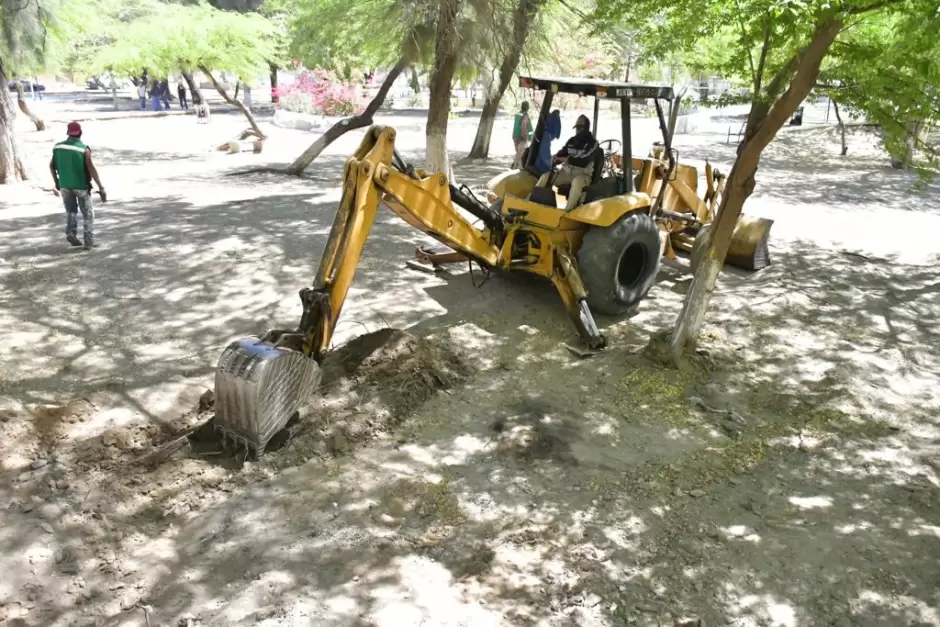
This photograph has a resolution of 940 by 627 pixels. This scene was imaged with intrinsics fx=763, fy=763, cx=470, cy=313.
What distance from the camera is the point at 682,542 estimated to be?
4508 mm

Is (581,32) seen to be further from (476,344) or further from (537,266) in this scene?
(476,344)

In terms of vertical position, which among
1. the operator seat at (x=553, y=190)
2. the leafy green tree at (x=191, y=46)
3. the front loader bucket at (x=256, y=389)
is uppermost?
the leafy green tree at (x=191, y=46)

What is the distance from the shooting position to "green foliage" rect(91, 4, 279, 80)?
19766 millimetres

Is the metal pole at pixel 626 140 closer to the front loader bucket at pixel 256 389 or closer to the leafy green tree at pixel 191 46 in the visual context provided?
the front loader bucket at pixel 256 389

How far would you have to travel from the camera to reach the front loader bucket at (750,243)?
9.65m

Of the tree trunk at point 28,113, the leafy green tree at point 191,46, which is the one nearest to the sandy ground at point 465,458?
the leafy green tree at point 191,46

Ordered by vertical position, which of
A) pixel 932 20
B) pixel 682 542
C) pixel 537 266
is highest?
pixel 932 20

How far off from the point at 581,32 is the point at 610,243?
1004 centimetres

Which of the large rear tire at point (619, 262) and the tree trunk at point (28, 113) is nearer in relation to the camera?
the large rear tire at point (619, 262)

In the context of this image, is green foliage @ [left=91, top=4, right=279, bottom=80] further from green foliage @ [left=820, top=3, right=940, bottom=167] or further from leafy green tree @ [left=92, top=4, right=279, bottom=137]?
green foliage @ [left=820, top=3, right=940, bottom=167]

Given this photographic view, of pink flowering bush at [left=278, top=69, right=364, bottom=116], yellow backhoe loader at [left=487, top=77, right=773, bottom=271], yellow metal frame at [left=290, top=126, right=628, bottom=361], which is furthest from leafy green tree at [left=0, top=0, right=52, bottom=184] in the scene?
pink flowering bush at [left=278, top=69, right=364, bottom=116]

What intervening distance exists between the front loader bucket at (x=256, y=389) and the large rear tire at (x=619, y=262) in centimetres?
337

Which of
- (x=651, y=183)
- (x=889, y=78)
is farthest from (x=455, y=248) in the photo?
(x=889, y=78)

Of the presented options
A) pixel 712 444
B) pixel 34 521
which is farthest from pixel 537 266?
pixel 34 521
